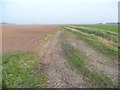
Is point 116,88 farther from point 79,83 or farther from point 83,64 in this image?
point 83,64

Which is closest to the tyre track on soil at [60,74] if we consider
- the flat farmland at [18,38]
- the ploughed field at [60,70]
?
the ploughed field at [60,70]

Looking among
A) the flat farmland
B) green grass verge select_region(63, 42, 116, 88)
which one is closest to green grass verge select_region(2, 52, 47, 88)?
green grass verge select_region(63, 42, 116, 88)

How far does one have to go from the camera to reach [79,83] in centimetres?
1091

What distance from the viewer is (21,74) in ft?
40.3

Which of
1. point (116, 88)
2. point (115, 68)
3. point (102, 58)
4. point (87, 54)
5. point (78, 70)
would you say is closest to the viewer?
point (116, 88)

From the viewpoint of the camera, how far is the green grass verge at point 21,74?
1080 centimetres

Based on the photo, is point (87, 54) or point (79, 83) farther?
point (87, 54)

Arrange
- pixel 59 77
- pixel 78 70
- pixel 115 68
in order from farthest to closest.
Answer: pixel 115 68
pixel 78 70
pixel 59 77

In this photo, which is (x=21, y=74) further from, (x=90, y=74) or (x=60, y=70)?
(x=90, y=74)

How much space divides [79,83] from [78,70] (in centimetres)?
198

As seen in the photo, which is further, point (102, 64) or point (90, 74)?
point (102, 64)

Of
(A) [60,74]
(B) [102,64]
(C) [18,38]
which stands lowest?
(A) [60,74]

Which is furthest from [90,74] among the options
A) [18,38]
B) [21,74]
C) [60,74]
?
[18,38]

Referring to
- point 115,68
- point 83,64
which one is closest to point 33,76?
point 83,64
